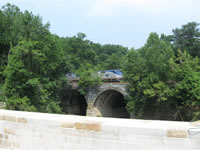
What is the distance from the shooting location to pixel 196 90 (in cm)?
1363

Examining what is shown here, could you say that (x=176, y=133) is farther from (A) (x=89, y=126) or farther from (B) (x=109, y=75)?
(B) (x=109, y=75)

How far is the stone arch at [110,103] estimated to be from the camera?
22062 mm

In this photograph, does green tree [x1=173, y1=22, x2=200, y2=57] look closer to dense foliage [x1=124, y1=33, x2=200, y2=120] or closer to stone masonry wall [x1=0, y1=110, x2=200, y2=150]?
dense foliage [x1=124, y1=33, x2=200, y2=120]

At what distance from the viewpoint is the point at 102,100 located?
22.9 meters

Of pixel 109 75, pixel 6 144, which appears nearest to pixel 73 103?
pixel 109 75

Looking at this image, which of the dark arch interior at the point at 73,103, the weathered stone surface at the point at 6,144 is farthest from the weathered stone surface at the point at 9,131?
the dark arch interior at the point at 73,103

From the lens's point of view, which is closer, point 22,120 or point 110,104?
point 22,120

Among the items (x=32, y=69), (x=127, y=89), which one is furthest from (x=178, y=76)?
(x=32, y=69)

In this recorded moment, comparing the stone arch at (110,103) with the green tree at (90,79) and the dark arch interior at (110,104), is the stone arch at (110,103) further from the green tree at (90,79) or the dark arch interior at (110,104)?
the green tree at (90,79)

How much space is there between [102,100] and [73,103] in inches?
282

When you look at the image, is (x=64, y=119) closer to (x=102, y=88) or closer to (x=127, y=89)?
(x=127, y=89)

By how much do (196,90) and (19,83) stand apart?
14.3 m

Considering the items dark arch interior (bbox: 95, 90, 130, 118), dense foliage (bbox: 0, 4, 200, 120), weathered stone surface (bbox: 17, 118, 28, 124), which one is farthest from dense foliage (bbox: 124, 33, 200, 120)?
weathered stone surface (bbox: 17, 118, 28, 124)

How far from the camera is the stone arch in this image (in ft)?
72.4
